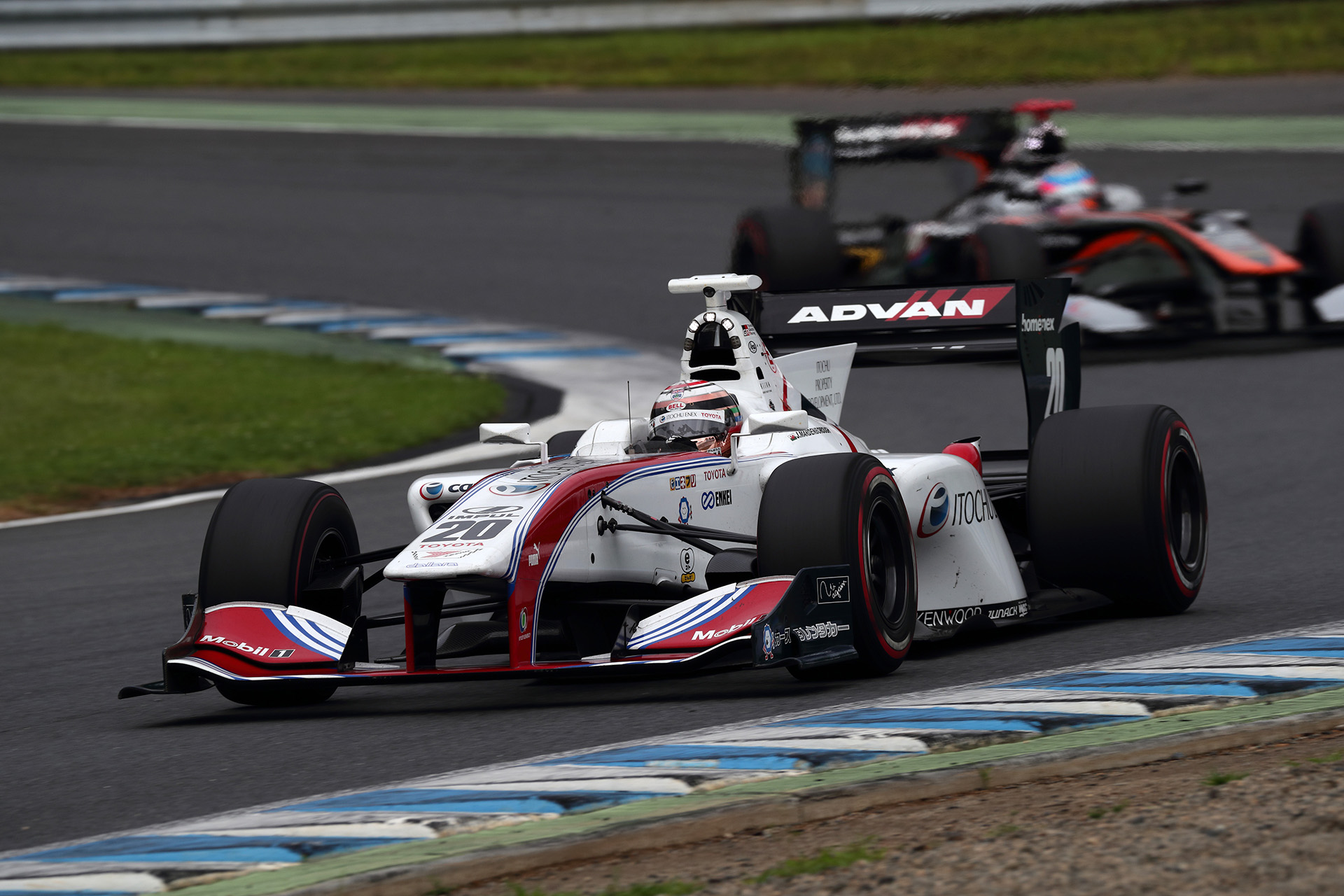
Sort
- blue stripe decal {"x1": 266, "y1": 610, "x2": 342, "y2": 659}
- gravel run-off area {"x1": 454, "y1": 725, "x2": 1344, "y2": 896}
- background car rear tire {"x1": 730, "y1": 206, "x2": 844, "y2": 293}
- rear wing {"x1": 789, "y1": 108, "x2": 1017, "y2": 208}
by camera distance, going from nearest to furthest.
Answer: gravel run-off area {"x1": 454, "y1": 725, "x2": 1344, "y2": 896}, blue stripe decal {"x1": 266, "y1": 610, "x2": 342, "y2": 659}, background car rear tire {"x1": 730, "y1": 206, "x2": 844, "y2": 293}, rear wing {"x1": 789, "y1": 108, "x2": 1017, "y2": 208}

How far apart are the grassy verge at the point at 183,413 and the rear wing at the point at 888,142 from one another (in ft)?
13.3

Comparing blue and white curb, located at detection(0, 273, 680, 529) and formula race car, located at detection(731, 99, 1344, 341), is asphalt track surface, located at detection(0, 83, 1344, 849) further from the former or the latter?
formula race car, located at detection(731, 99, 1344, 341)

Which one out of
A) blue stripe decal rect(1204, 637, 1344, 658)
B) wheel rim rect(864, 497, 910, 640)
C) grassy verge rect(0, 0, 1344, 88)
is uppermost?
grassy verge rect(0, 0, 1344, 88)

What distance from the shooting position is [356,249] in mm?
22062

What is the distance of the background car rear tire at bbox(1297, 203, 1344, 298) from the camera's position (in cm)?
1570

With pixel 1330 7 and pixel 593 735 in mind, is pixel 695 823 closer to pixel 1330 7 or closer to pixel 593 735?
pixel 593 735

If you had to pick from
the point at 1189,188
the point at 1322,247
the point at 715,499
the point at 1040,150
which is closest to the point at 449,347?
the point at 1040,150

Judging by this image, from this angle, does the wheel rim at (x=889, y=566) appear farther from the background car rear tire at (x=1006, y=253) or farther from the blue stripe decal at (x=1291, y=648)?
the background car rear tire at (x=1006, y=253)

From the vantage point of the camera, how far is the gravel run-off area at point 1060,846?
4391 mm

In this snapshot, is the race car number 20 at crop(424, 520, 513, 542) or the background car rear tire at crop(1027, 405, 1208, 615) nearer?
the race car number 20 at crop(424, 520, 513, 542)

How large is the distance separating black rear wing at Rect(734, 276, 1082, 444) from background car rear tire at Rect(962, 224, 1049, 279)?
652 centimetres

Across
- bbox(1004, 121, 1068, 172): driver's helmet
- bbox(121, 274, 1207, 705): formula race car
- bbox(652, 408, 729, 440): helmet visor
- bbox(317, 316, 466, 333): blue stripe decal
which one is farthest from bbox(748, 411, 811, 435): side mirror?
bbox(317, 316, 466, 333): blue stripe decal

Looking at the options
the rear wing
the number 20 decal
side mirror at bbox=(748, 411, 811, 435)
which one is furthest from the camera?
the rear wing

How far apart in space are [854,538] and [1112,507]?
1.61 meters
